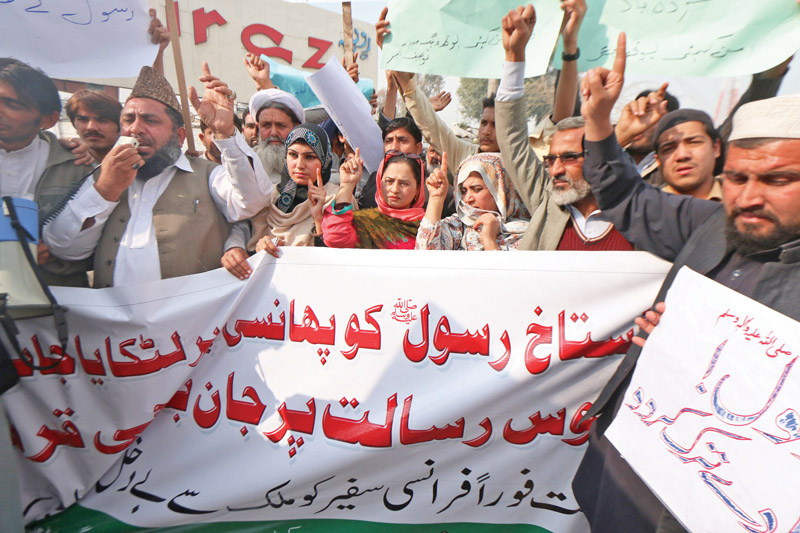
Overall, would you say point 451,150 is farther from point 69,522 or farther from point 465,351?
point 69,522

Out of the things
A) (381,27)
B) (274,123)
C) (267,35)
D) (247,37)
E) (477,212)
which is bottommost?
(477,212)

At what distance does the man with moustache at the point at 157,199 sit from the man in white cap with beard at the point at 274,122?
0.89m

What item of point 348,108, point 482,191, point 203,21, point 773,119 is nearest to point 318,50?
point 203,21

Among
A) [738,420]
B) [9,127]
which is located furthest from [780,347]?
[9,127]

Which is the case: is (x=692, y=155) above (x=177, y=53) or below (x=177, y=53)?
below

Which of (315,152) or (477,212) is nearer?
(477,212)

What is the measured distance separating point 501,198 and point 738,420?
5.26 feet

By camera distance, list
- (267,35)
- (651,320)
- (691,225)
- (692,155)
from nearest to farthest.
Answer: (651,320), (691,225), (692,155), (267,35)

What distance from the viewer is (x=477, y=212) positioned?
2514mm

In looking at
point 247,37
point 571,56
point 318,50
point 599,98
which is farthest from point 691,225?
point 318,50

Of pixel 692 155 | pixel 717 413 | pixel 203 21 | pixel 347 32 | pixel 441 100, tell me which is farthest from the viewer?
pixel 203 21

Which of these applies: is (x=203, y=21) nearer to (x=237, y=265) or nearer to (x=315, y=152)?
(x=315, y=152)

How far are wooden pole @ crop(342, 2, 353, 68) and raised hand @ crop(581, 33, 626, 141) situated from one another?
7.04ft

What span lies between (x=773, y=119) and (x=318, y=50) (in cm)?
1798
